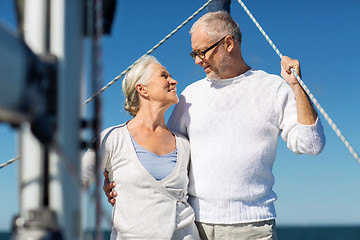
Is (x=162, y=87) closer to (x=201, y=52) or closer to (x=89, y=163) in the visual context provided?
(x=201, y=52)

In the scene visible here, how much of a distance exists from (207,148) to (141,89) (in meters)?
0.45

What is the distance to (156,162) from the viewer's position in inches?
79.8

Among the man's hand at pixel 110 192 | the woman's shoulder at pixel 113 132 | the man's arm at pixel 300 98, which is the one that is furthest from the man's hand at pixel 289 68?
the man's hand at pixel 110 192

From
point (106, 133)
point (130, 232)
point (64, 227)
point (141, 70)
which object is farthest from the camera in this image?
point (141, 70)

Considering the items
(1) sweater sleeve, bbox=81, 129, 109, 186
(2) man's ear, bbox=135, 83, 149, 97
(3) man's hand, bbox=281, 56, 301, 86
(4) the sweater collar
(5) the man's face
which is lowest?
(1) sweater sleeve, bbox=81, 129, 109, 186

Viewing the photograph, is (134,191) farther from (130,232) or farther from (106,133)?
(106,133)

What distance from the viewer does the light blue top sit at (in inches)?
78.6

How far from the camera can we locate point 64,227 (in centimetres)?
84

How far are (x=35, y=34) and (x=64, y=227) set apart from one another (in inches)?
14.6

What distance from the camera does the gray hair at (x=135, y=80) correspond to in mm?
2268

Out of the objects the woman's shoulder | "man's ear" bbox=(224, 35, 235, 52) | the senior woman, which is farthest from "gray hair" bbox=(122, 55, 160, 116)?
"man's ear" bbox=(224, 35, 235, 52)

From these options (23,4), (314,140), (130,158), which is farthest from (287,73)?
(23,4)

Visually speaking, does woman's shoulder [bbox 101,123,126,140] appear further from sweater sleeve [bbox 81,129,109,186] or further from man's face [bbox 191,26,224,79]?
man's face [bbox 191,26,224,79]

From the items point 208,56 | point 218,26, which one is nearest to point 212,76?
point 208,56
